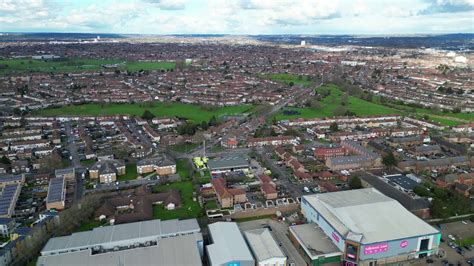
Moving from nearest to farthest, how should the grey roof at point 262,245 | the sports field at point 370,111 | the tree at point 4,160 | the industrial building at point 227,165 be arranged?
1. the grey roof at point 262,245
2. the industrial building at point 227,165
3. the tree at point 4,160
4. the sports field at point 370,111

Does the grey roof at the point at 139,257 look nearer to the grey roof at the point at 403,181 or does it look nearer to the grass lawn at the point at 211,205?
the grass lawn at the point at 211,205

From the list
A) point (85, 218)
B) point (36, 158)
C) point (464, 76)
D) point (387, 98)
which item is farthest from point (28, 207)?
point (464, 76)

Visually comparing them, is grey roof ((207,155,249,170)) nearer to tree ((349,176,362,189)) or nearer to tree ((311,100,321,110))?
tree ((349,176,362,189))

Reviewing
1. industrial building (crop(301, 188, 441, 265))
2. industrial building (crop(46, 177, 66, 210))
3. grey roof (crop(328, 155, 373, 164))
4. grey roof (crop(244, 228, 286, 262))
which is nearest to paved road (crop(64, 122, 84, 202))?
industrial building (crop(46, 177, 66, 210))

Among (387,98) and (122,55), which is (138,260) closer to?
(387,98)

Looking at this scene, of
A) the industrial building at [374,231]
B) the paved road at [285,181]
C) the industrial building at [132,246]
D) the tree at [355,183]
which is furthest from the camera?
the paved road at [285,181]

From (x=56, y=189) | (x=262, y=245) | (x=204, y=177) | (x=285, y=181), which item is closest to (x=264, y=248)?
(x=262, y=245)

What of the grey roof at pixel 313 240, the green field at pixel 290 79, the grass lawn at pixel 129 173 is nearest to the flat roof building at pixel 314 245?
the grey roof at pixel 313 240
